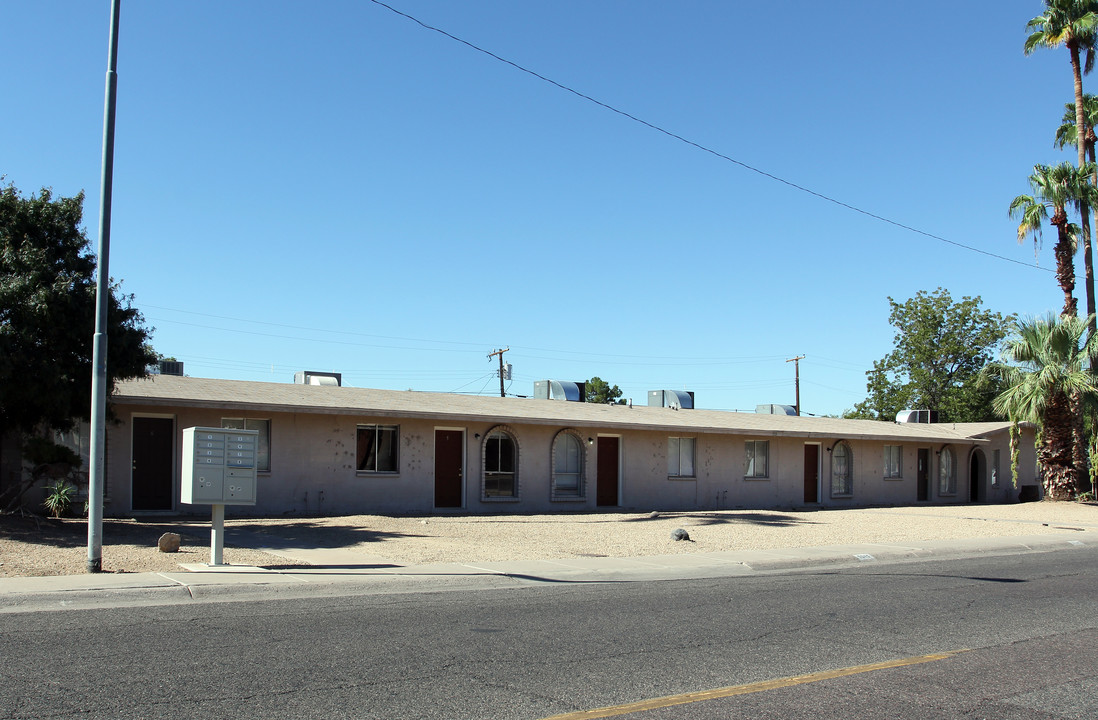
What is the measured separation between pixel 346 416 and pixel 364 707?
53.2 ft

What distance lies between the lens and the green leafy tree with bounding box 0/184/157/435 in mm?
14172

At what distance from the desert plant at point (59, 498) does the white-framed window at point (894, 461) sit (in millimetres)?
26315

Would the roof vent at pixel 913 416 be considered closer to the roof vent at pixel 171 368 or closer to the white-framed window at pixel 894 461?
the white-framed window at pixel 894 461

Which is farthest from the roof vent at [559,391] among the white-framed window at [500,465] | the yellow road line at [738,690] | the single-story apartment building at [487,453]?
the yellow road line at [738,690]

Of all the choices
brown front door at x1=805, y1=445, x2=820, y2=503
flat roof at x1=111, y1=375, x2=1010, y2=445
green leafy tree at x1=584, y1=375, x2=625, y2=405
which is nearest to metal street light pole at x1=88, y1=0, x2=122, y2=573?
flat roof at x1=111, y1=375, x2=1010, y2=445

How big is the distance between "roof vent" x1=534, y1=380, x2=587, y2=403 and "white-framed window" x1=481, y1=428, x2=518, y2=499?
7193 millimetres

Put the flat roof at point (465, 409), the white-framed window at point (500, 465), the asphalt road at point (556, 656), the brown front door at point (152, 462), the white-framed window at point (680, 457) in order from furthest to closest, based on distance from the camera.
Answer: the white-framed window at point (680, 457) → the white-framed window at point (500, 465) → the flat roof at point (465, 409) → the brown front door at point (152, 462) → the asphalt road at point (556, 656)

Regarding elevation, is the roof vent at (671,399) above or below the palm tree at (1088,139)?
below

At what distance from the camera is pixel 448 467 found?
76.3ft

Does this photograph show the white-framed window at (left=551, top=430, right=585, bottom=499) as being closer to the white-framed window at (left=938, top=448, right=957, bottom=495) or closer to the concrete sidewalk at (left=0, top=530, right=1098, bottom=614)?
the concrete sidewalk at (left=0, top=530, right=1098, bottom=614)

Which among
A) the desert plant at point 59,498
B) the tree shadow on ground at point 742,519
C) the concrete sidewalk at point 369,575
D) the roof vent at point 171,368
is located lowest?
the tree shadow on ground at point 742,519

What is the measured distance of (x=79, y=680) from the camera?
20.5ft

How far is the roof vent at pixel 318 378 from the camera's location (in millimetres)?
26078

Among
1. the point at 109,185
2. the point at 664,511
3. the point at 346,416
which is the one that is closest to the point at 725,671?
the point at 109,185
